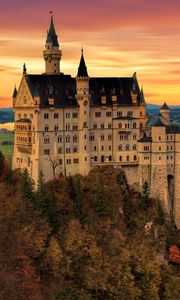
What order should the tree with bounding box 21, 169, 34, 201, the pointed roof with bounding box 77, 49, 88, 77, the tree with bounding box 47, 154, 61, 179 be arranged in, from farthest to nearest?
the pointed roof with bounding box 77, 49, 88, 77, the tree with bounding box 47, 154, 61, 179, the tree with bounding box 21, 169, 34, 201

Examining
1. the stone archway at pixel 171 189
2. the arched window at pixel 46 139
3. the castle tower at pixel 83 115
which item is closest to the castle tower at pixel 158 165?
the stone archway at pixel 171 189

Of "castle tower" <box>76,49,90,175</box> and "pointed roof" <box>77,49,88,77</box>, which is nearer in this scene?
"pointed roof" <box>77,49,88,77</box>

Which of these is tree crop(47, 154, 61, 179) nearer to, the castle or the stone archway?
the castle

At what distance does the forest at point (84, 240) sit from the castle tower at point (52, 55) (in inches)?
711

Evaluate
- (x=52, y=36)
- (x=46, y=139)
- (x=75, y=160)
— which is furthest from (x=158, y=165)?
(x=52, y=36)

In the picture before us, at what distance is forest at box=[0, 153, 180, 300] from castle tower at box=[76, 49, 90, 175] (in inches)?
96.0

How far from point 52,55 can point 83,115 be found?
12858 mm

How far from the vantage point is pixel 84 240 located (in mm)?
113375

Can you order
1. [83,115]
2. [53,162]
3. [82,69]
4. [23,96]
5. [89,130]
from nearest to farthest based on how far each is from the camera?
[53,162] → [82,69] → [83,115] → [23,96] → [89,130]

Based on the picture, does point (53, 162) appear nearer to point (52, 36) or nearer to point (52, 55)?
point (52, 55)

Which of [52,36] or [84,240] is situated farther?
[52,36]

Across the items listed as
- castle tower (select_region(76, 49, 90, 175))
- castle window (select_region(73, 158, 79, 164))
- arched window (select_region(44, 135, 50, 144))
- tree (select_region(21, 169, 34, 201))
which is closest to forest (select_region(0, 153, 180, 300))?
tree (select_region(21, 169, 34, 201))

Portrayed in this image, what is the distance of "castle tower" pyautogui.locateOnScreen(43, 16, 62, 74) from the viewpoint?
433 feet

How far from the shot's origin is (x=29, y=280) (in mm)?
100562
